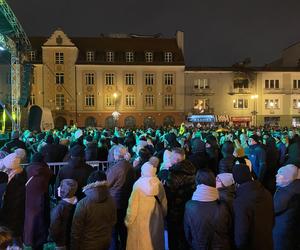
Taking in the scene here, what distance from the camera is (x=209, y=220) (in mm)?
4816

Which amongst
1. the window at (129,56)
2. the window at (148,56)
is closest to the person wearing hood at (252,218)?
the window at (129,56)

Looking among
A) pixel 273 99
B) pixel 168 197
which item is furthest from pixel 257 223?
pixel 273 99

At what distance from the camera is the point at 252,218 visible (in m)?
4.88

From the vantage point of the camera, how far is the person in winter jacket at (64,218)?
5.31 meters

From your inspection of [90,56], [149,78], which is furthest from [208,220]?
[90,56]

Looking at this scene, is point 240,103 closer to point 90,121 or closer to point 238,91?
point 238,91

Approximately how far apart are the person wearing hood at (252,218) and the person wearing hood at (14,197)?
10.1 ft

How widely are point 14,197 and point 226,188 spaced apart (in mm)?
2989

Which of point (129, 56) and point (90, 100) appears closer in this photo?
point (90, 100)

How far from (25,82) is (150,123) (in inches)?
1200

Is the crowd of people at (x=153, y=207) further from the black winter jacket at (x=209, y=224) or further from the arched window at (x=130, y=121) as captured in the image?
the arched window at (x=130, y=121)

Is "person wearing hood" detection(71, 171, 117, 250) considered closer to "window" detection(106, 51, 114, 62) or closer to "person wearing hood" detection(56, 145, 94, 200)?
"person wearing hood" detection(56, 145, 94, 200)

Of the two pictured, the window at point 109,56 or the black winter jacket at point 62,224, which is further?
the window at point 109,56

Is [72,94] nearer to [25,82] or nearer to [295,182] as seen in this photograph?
[25,82]
